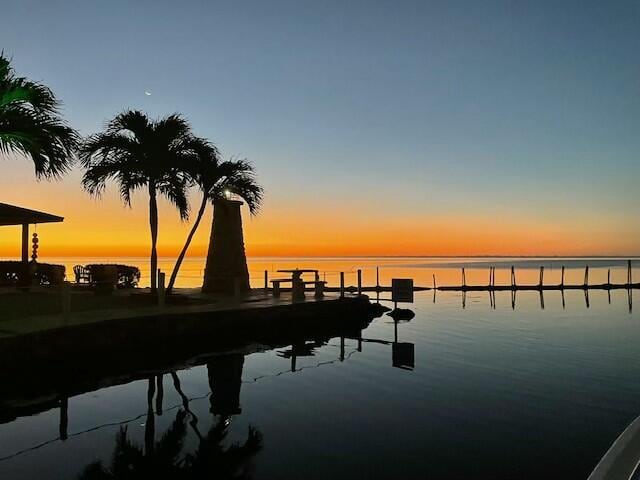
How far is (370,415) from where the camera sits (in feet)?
29.3

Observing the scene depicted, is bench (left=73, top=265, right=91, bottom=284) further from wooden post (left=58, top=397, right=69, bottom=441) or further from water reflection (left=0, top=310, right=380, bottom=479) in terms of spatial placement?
wooden post (left=58, top=397, right=69, bottom=441)

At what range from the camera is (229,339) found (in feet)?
51.5

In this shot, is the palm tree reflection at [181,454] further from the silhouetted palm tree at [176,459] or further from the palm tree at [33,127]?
the palm tree at [33,127]

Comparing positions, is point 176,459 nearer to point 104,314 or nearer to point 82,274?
point 104,314

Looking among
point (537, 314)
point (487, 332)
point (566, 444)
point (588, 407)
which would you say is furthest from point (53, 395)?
point (537, 314)

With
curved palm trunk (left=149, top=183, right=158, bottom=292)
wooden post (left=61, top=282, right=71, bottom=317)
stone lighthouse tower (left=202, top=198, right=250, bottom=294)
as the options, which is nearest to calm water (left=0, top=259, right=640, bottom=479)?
wooden post (left=61, top=282, right=71, bottom=317)

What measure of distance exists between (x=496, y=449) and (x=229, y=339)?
9825mm

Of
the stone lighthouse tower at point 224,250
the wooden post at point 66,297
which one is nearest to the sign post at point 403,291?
the stone lighthouse tower at point 224,250

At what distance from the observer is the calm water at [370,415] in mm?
6781

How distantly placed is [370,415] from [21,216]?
48.3 feet

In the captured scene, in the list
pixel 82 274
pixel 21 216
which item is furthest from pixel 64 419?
pixel 82 274

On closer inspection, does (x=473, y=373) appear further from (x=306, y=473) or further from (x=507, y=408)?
(x=306, y=473)

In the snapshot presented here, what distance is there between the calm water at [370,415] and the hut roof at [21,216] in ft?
30.1

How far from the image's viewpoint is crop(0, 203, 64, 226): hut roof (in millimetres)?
17609
